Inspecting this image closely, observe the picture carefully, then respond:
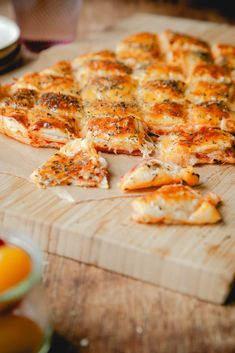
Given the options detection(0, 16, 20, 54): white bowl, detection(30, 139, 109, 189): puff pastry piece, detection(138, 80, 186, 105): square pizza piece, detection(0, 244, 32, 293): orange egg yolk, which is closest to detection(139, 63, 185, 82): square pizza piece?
detection(138, 80, 186, 105): square pizza piece

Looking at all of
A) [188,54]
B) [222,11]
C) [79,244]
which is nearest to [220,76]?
[188,54]

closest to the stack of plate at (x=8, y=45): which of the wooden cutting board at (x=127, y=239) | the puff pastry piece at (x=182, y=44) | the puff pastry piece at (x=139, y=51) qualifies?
the puff pastry piece at (x=139, y=51)

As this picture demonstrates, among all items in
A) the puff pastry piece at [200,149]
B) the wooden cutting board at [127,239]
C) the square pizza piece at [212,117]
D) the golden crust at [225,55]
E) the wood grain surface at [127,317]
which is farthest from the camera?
the golden crust at [225,55]

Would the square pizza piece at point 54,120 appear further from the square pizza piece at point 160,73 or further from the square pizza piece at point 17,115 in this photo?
the square pizza piece at point 160,73

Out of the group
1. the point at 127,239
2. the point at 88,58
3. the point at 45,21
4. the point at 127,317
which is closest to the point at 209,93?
the point at 88,58

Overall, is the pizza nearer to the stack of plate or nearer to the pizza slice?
the pizza slice

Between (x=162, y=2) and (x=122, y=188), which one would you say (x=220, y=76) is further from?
(x=162, y=2)
